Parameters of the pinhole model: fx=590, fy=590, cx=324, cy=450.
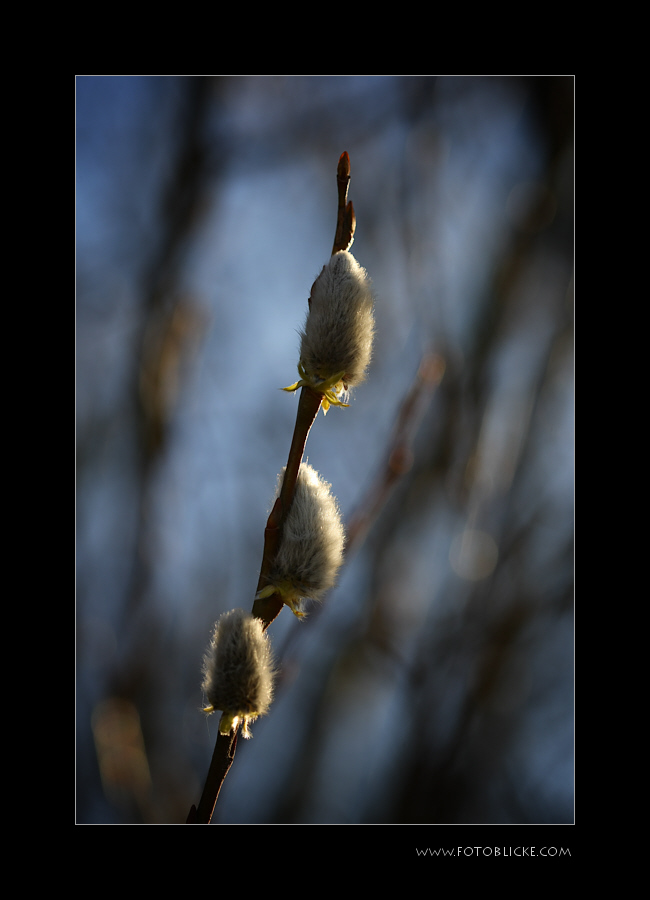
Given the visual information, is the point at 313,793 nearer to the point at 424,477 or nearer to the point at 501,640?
the point at 501,640

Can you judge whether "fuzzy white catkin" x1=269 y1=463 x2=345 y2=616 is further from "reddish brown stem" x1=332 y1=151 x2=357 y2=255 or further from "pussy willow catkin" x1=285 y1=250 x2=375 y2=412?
"reddish brown stem" x1=332 y1=151 x2=357 y2=255

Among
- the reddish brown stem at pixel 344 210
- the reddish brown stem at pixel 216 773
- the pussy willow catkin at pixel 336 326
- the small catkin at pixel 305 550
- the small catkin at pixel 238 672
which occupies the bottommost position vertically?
Result: the reddish brown stem at pixel 216 773

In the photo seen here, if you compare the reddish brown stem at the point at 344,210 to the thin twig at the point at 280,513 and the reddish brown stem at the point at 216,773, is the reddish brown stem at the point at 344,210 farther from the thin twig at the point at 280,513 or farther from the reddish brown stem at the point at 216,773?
the reddish brown stem at the point at 216,773

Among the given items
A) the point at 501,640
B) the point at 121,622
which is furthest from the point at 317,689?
the point at 121,622

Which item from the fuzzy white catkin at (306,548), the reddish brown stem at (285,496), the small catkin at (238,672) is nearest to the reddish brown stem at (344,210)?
the reddish brown stem at (285,496)

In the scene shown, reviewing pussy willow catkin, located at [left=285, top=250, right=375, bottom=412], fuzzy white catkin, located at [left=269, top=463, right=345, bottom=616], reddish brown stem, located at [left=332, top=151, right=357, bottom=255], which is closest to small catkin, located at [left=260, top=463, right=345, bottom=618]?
fuzzy white catkin, located at [left=269, top=463, right=345, bottom=616]

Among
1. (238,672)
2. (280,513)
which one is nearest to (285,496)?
(280,513)

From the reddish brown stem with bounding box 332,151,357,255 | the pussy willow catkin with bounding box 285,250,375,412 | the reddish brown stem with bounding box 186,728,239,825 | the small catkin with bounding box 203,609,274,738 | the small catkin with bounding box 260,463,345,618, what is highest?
the reddish brown stem with bounding box 332,151,357,255

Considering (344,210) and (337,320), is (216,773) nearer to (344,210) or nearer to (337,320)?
(337,320)
